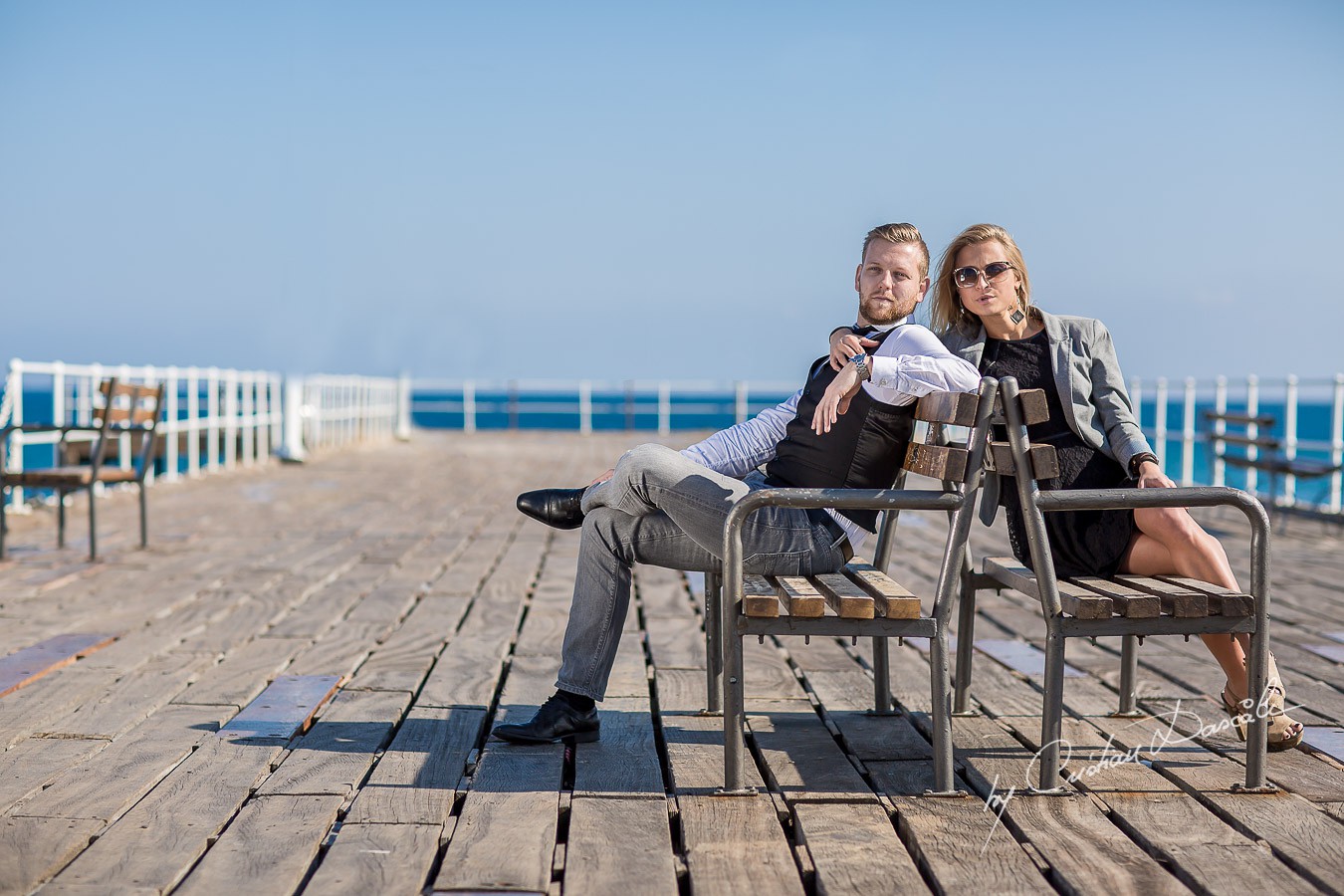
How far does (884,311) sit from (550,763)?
46.3 inches

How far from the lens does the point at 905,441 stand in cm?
255

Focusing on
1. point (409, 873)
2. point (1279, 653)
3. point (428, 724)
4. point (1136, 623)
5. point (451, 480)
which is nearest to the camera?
point (409, 873)

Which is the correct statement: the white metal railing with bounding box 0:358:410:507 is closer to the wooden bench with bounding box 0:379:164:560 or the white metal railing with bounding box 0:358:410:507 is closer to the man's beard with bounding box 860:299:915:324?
the wooden bench with bounding box 0:379:164:560

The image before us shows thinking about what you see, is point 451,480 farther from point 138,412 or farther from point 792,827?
point 792,827

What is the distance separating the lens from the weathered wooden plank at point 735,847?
6.12ft

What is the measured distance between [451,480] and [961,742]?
27.5 ft

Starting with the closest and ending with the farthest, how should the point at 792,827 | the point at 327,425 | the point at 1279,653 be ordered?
the point at 792,827 < the point at 1279,653 < the point at 327,425

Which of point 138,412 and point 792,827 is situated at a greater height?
point 138,412

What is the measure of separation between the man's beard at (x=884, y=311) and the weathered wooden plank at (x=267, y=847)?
145 centimetres

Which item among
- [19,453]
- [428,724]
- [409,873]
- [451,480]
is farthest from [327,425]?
[409,873]

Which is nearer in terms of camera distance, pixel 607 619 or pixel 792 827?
pixel 792 827

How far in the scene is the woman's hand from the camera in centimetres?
257

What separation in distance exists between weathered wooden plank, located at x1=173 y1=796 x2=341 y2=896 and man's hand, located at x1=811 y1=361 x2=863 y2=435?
115 centimetres

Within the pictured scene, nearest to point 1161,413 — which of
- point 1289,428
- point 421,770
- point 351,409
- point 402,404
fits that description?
point 1289,428
